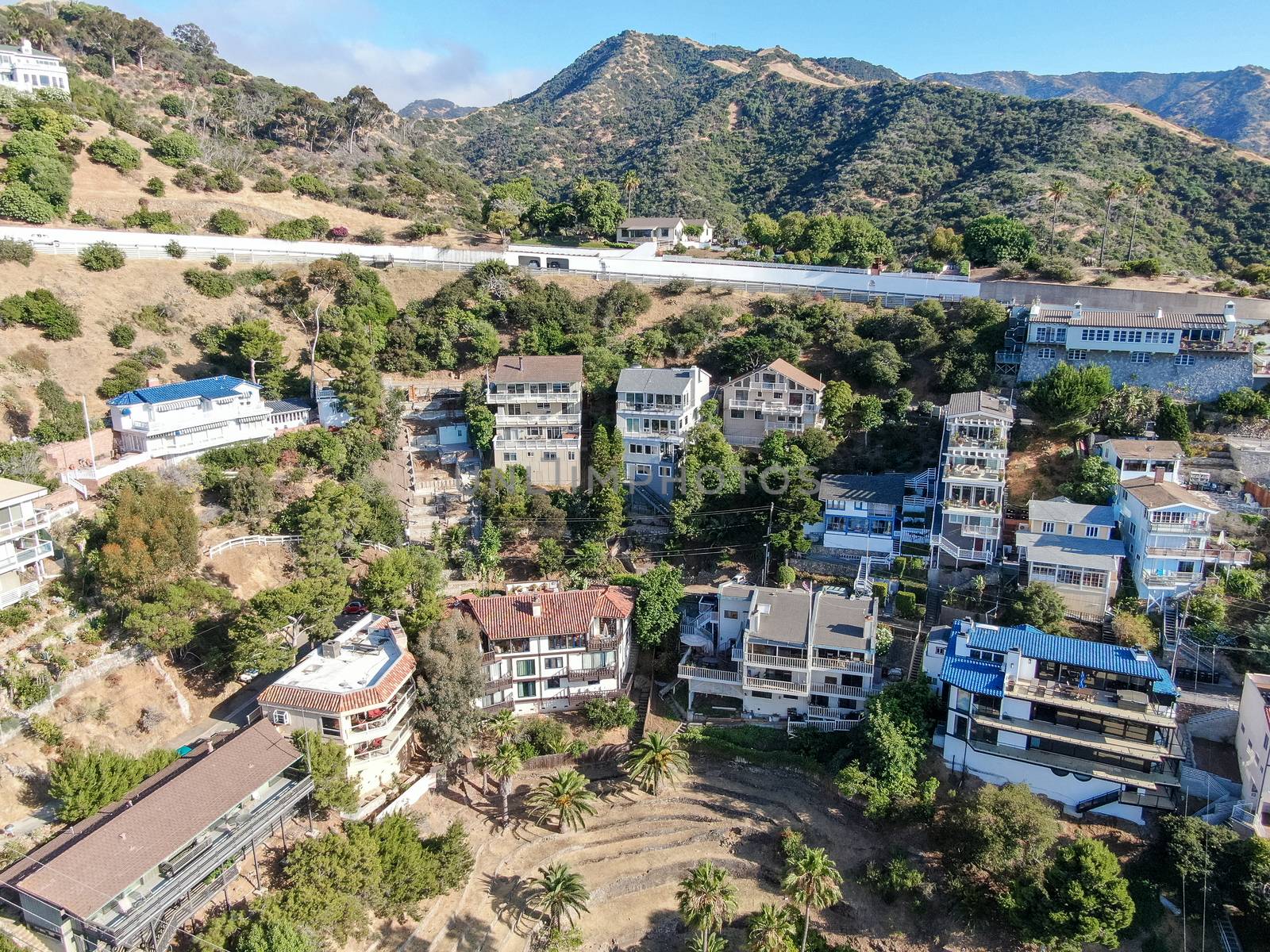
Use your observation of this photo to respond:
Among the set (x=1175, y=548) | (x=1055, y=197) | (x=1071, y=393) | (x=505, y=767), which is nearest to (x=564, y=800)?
(x=505, y=767)

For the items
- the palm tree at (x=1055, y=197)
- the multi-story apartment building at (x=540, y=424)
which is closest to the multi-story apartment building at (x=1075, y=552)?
the multi-story apartment building at (x=540, y=424)

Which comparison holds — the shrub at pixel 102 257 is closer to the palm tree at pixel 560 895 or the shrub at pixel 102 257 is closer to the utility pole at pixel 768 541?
the utility pole at pixel 768 541

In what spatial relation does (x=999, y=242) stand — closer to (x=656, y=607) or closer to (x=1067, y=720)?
(x=1067, y=720)

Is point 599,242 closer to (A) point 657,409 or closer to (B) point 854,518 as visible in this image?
(A) point 657,409

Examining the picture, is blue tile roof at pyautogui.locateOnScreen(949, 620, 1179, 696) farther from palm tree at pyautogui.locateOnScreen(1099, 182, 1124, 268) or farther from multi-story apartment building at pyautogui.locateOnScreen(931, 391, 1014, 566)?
palm tree at pyautogui.locateOnScreen(1099, 182, 1124, 268)

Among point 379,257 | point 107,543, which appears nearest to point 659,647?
point 107,543

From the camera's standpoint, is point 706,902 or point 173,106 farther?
point 173,106
